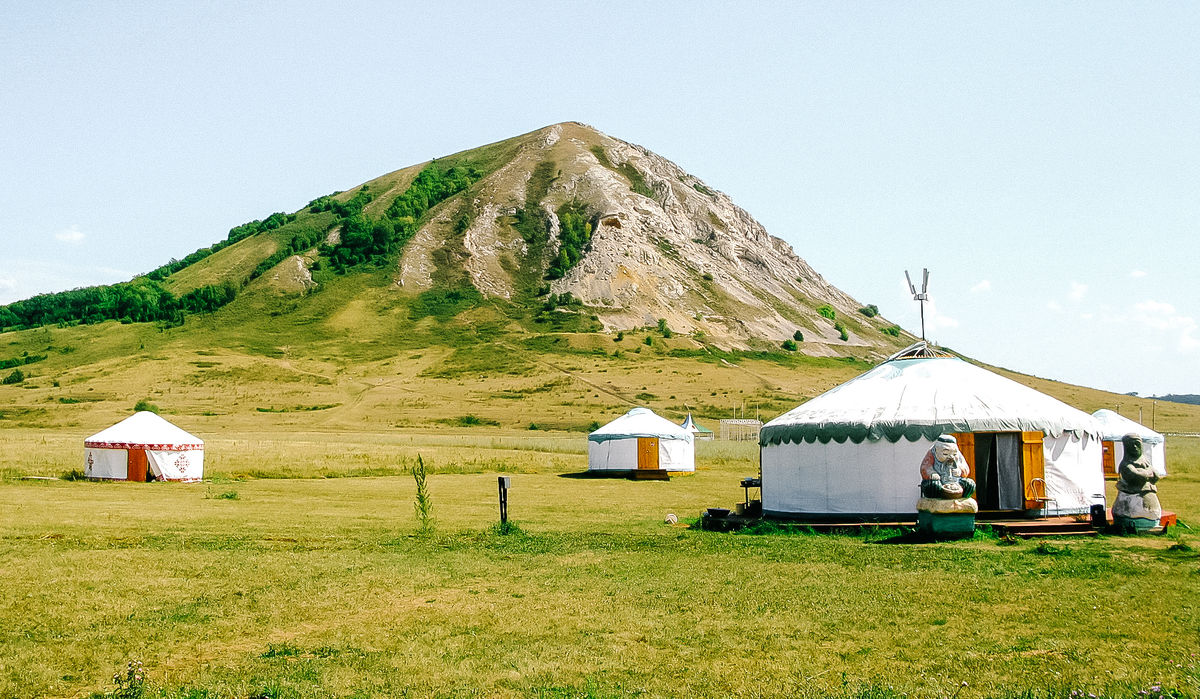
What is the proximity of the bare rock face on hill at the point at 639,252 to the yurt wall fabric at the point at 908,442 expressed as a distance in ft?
313

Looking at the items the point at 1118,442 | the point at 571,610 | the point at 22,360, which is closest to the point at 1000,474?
the point at 571,610

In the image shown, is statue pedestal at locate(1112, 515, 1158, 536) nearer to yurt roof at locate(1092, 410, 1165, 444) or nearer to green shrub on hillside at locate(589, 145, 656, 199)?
yurt roof at locate(1092, 410, 1165, 444)

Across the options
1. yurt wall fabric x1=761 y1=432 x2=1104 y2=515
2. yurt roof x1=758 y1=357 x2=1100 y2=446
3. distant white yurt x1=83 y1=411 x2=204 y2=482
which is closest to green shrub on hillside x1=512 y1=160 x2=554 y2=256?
distant white yurt x1=83 y1=411 x2=204 y2=482

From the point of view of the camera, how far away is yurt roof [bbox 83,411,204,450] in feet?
107

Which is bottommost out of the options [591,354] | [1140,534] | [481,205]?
[1140,534]

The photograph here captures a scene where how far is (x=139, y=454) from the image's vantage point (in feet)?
107

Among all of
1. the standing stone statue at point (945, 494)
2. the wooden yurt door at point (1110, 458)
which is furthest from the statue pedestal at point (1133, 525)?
the wooden yurt door at point (1110, 458)

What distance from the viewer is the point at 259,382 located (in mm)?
94750

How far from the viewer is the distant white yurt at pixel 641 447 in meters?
39.1

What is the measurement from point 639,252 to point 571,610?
123453mm

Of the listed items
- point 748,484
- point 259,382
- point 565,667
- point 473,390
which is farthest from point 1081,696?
point 259,382

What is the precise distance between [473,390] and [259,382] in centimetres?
2140

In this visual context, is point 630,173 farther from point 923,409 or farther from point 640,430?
point 923,409

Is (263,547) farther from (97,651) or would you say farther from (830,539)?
(830,539)
